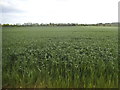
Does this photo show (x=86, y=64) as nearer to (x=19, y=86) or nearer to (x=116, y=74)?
Result: (x=116, y=74)

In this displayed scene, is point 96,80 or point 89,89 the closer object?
point 89,89

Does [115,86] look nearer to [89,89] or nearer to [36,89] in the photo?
[89,89]

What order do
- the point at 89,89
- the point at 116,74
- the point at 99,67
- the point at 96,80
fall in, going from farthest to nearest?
the point at 99,67, the point at 116,74, the point at 96,80, the point at 89,89

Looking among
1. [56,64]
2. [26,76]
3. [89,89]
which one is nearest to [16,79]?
[26,76]

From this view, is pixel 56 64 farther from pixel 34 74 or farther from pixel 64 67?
pixel 34 74

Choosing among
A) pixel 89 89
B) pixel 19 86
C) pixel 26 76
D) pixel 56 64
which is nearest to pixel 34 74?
pixel 26 76

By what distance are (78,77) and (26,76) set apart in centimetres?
138

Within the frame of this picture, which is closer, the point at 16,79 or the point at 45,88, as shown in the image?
the point at 45,88

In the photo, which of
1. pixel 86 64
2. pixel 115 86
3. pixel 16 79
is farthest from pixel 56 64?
pixel 115 86

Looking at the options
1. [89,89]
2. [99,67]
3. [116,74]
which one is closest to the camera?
[89,89]

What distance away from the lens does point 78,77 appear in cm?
534

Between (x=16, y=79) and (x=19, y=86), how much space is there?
0.35 meters

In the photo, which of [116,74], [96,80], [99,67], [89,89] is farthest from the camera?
[99,67]

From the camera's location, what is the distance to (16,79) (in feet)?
17.9
